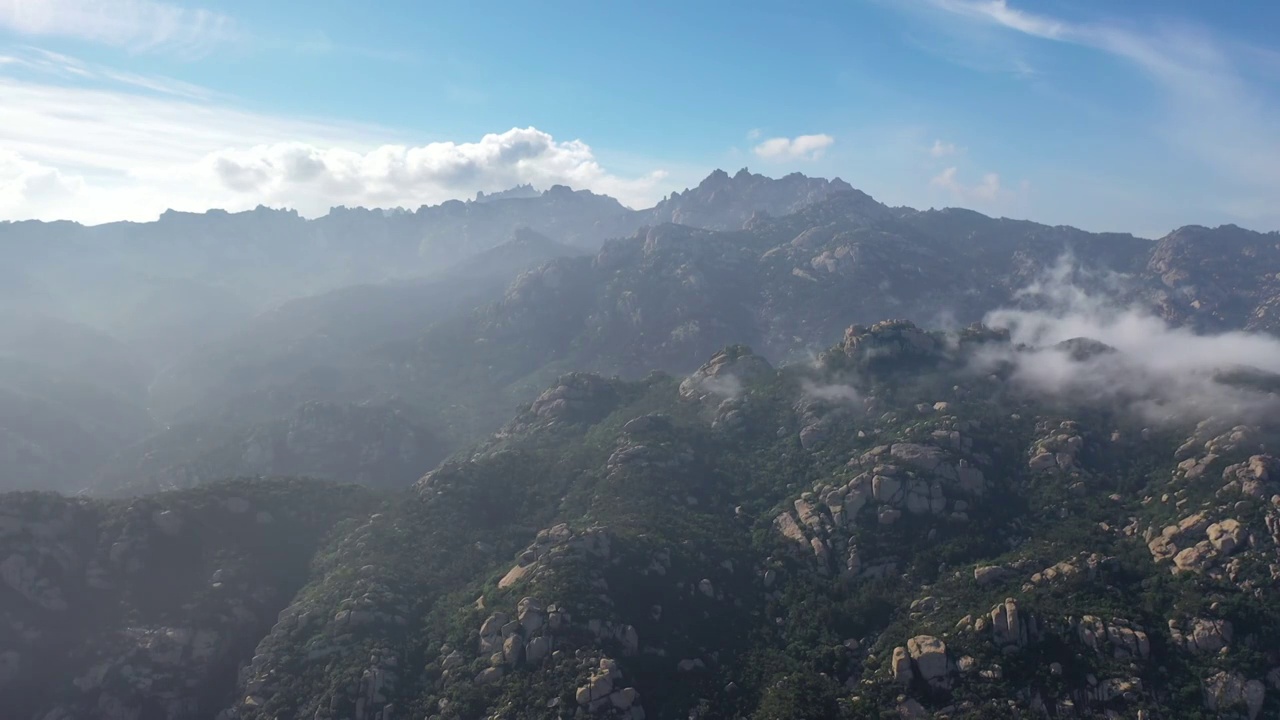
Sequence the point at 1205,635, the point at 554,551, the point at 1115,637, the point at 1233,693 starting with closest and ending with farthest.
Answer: the point at 1233,693, the point at 1205,635, the point at 1115,637, the point at 554,551

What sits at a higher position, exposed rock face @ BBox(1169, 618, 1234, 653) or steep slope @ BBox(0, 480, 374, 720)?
exposed rock face @ BBox(1169, 618, 1234, 653)

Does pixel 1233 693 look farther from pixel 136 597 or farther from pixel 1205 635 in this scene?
pixel 136 597

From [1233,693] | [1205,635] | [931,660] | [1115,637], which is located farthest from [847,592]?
[1233,693]

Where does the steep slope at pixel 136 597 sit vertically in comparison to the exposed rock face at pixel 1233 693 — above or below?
below

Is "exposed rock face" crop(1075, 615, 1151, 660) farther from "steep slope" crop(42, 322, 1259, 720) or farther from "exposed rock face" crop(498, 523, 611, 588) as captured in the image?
"exposed rock face" crop(498, 523, 611, 588)

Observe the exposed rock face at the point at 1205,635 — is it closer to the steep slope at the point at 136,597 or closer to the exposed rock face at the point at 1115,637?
the exposed rock face at the point at 1115,637

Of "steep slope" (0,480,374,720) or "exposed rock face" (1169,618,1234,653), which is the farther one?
"steep slope" (0,480,374,720)

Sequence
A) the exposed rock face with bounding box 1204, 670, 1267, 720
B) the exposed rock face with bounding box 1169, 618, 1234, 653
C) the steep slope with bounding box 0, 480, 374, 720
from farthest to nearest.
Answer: the steep slope with bounding box 0, 480, 374, 720 < the exposed rock face with bounding box 1169, 618, 1234, 653 < the exposed rock face with bounding box 1204, 670, 1267, 720

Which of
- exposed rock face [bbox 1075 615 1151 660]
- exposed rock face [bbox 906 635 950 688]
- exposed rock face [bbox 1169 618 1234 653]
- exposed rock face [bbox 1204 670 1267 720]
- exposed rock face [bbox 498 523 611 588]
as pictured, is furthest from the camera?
exposed rock face [bbox 498 523 611 588]

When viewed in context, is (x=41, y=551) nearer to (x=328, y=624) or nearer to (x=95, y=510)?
(x=95, y=510)

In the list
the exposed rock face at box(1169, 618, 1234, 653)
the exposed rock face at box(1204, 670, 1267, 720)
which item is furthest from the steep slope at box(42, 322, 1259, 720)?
the exposed rock face at box(1169, 618, 1234, 653)

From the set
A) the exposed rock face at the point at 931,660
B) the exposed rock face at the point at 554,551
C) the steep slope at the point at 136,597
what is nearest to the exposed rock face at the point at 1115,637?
the exposed rock face at the point at 931,660
